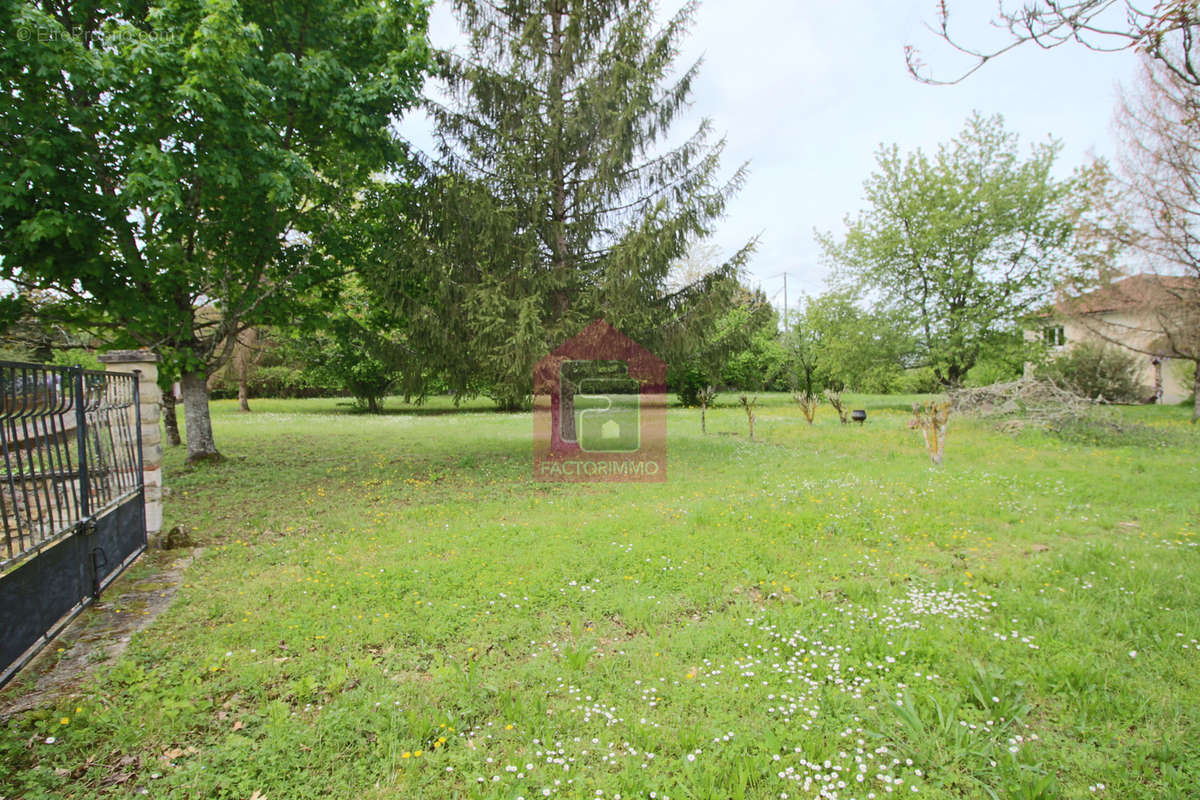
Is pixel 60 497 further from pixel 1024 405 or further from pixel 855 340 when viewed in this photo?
pixel 855 340

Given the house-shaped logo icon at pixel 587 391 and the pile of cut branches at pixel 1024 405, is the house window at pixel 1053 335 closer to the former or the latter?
the pile of cut branches at pixel 1024 405

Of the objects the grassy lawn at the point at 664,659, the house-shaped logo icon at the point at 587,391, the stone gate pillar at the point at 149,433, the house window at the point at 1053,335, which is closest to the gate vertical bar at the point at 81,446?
the grassy lawn at the point at 664,659

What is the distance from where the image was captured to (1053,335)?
19.9m

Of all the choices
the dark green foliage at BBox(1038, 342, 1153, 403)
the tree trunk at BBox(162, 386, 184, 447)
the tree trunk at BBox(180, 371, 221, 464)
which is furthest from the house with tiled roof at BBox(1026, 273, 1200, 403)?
the tree trunk at BBox(162, 386, 184, 447)

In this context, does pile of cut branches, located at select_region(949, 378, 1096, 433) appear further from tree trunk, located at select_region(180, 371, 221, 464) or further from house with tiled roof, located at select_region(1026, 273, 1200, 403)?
tree trunk, located at select_region(180, 371, 221, 464)

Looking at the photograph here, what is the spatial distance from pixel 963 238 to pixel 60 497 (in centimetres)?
2415

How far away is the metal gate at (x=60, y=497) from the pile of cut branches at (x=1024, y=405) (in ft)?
54.8

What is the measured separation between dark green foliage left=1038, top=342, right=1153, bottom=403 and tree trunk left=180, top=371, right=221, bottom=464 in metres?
27.9

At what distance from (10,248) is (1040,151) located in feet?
88.7

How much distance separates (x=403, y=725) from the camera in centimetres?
264

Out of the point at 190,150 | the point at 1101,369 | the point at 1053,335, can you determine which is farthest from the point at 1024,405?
the point at 190,150

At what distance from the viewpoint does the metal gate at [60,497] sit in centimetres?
300

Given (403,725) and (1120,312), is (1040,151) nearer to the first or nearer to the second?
(1120,312)

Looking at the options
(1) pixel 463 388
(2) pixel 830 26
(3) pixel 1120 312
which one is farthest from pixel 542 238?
(3) pixel 1120 312
